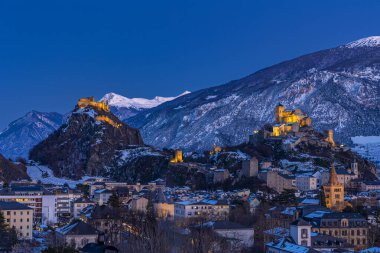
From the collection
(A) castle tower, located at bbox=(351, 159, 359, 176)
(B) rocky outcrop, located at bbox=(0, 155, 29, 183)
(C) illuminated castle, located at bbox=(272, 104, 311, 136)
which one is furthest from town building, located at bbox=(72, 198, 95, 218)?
(C) illuminated castle, located at bbox=(272, 104, 311, 136)

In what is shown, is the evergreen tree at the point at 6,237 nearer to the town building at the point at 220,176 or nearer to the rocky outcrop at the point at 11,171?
the town building at the point at 220,176

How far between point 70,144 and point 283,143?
6465 centimetres

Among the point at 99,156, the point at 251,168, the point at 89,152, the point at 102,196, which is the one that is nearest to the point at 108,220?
the point at 102,196

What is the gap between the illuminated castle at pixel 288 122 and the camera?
172000mm

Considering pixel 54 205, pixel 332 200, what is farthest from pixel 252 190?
pixel 54 205

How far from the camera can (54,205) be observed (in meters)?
111

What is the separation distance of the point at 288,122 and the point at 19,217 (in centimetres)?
10347

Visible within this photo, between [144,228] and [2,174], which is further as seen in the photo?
[2,174]

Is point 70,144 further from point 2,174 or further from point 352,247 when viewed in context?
point 352,247

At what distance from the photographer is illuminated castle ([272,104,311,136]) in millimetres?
172000

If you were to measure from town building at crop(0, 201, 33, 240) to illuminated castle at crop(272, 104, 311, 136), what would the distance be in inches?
3592

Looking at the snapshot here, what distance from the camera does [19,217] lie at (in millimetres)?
87312

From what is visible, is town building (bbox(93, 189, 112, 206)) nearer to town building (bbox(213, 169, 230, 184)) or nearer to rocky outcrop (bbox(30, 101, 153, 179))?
town building (bbox(213, 169, 230, 184))

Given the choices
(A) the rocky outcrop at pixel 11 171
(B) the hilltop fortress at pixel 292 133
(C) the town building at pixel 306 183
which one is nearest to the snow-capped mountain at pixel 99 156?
(A) the rocky outcrop at pixel 11 171
